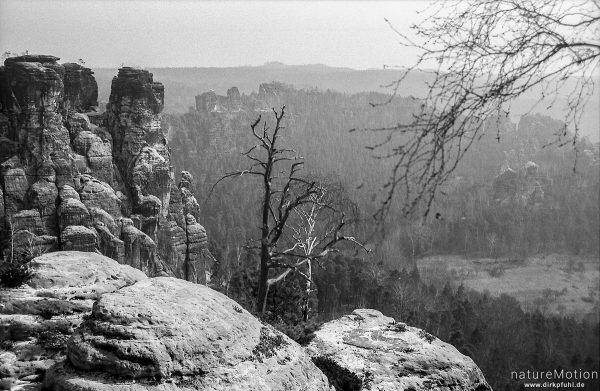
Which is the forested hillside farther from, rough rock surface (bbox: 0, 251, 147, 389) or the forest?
rough rock surface (bbox: 0, 251, 147, 389)

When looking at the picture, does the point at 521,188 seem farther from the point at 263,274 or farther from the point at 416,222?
the point at 263,274

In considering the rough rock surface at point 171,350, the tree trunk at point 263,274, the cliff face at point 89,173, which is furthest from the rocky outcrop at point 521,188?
the rough rock surface at point 171,350

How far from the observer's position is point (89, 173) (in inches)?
1510

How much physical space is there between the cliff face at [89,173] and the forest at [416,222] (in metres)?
6.77

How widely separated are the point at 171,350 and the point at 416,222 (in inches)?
3770

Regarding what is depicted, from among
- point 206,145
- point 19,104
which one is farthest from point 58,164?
point 206,145

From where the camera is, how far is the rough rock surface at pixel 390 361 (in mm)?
8188

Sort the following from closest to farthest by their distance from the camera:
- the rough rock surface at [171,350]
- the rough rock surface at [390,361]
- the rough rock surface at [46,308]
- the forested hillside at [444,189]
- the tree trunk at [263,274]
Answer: the rough rock surface at [171,350], the rough rock surface at [46,308], the rough rock surface at [390,361], the tree trunk at [263,274], the forested hillside at [444,189]

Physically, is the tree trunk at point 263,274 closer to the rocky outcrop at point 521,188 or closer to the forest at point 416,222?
the forest at point 416,222

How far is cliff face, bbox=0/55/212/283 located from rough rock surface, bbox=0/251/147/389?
25682mm

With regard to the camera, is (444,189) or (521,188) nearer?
(444,189)

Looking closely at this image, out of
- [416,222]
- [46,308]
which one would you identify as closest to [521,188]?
[416,222]

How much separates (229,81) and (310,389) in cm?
13701

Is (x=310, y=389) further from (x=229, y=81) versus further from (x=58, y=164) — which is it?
(x=229, y=81)
